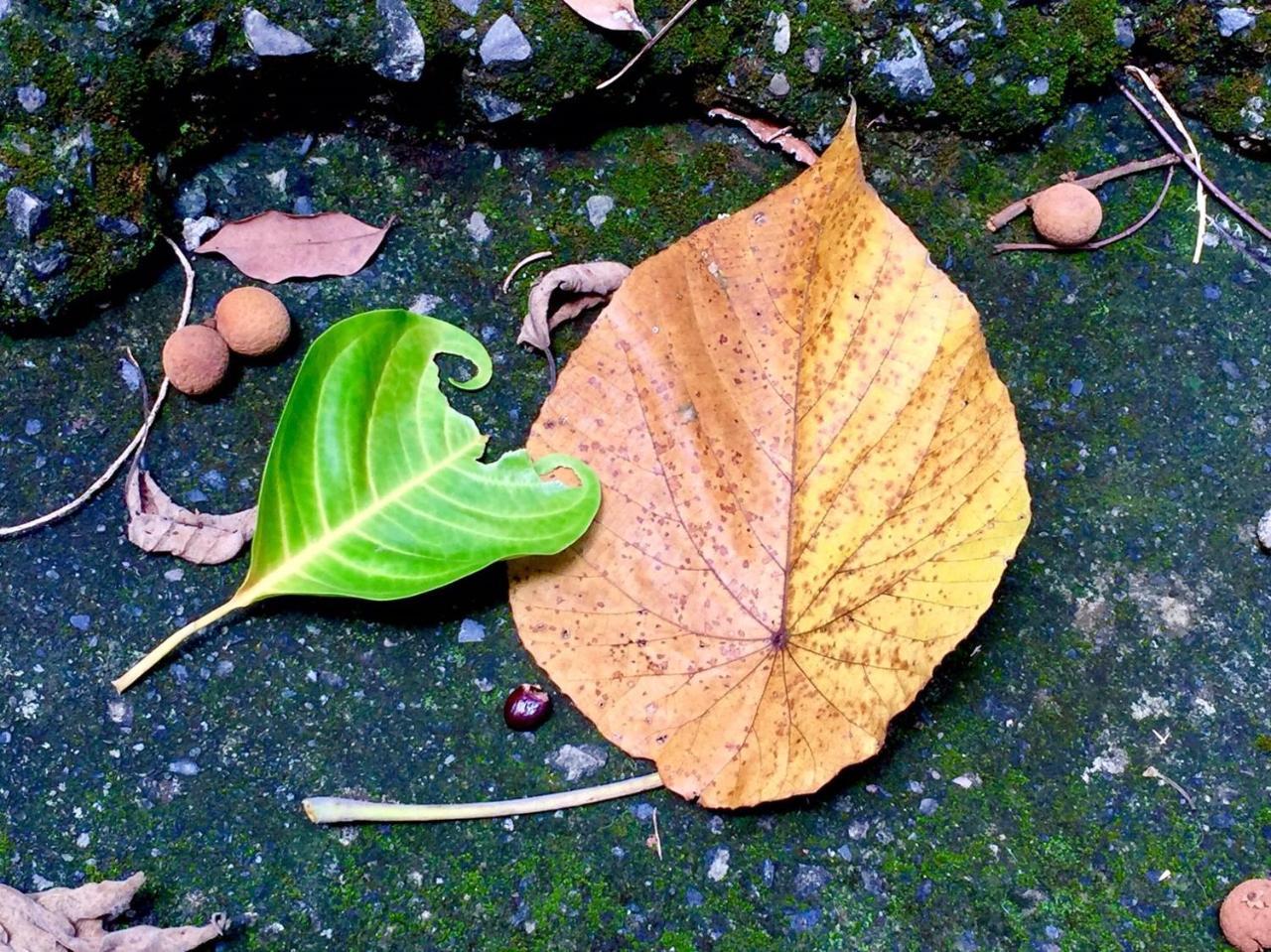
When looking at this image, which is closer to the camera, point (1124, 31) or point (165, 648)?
point (165, 648)

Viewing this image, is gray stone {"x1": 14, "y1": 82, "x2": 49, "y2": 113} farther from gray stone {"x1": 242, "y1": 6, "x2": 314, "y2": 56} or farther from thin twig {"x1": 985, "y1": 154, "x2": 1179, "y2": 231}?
thin twig {"x1": 985, "y1": 154, "x2": 1179, "y2": 231}

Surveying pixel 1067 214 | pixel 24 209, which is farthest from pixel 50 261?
pixel 1067 214

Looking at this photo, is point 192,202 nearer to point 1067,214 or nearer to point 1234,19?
point 1067,214

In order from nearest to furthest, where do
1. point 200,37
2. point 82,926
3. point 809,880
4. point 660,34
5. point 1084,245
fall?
point 82,926 < point 809,880 < point 200,37 < point 660,34 < point 1084,245

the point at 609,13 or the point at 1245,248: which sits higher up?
the point at 609,13

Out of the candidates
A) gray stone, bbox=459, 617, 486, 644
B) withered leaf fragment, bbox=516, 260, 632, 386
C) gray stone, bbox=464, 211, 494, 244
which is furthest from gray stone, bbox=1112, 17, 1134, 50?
gray stone, bbox=459, 617, 486, 644

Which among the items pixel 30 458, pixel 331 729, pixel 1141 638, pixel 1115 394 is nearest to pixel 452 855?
pixel 331 729
